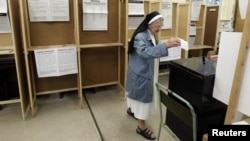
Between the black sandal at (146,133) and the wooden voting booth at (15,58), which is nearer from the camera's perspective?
the black sandal at (146,133)

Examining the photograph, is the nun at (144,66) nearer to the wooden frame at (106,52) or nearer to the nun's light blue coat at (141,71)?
the nun's light blue coat at (141,71)

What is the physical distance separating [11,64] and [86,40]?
112 centimetres

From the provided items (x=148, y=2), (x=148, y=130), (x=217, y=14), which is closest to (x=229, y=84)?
(x=148, y=130)

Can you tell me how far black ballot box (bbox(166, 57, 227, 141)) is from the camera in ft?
4.72

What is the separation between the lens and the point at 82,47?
2.96 meters

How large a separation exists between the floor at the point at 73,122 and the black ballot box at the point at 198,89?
2.30ft

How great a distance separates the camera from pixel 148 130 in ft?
7.52

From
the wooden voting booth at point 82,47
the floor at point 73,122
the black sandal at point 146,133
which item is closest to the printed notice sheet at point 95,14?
the wooden voting booth at point 82,47

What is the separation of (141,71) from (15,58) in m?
1.49

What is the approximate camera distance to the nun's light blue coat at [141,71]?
1994 millimetres

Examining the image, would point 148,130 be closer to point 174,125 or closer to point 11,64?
point 174,125

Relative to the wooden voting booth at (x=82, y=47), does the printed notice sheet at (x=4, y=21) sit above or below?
above

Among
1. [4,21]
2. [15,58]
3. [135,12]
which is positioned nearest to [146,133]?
[15,58]

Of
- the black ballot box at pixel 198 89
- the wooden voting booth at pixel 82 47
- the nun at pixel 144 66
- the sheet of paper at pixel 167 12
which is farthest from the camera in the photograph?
the sheet of paper at pixel 167 12
